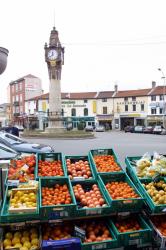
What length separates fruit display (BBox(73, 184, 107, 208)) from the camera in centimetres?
438

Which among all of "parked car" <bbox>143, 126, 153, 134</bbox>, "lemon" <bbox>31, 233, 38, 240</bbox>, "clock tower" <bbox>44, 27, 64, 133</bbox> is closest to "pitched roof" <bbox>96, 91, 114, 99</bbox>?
"parked car" <bbox>143, 126, 153, 134</bbox>

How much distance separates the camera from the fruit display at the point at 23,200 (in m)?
4.00

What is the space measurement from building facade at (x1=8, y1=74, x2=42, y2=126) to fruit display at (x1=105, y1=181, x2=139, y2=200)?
64.1 m

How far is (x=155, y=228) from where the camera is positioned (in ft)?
13.9

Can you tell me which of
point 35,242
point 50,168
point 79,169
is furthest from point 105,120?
point 35,242

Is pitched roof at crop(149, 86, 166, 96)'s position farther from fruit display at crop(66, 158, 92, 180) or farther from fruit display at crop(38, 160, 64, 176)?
fruit display at crop(38, 160, 64, 176)

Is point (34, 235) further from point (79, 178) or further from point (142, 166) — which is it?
point (142, 166)

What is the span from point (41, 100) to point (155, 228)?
6117cm

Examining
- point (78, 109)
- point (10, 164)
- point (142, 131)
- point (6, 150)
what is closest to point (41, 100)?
point (78, 109)

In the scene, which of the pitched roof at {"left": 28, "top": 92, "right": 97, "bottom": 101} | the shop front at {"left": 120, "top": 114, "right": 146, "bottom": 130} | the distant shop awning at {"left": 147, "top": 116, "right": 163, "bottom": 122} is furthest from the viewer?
the pitched roof at {"left": 28, "top": 92, "right": 97, "bottom": 101}

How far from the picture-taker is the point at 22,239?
13.2 feet

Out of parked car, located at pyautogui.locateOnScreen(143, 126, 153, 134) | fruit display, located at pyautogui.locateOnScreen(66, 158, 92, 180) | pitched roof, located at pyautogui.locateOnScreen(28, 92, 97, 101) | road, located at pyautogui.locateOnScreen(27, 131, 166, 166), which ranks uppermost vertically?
pitched roof, located at pyautogui.locateOnScreen(28, 92, 97, 101)

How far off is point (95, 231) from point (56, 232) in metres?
0.56

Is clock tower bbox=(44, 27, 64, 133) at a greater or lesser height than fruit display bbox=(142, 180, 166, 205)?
greater
